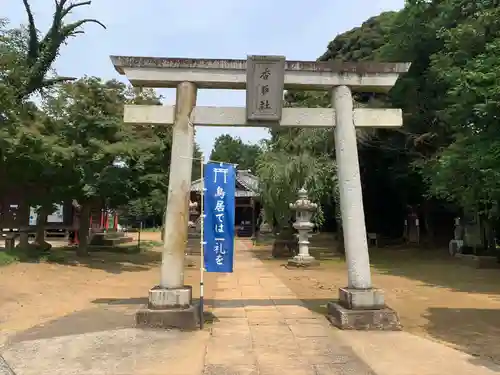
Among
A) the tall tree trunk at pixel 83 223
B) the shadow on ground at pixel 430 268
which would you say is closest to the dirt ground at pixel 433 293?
the shadow on ground at pixel 430 268

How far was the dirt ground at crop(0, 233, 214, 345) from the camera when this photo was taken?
8.38 metres

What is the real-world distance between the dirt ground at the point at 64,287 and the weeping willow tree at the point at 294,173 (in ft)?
16.3

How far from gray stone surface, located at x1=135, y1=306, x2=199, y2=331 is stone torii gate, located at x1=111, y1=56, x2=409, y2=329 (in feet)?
0.20

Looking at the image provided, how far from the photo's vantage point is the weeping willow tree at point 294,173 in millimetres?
19109

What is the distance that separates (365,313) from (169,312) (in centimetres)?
298

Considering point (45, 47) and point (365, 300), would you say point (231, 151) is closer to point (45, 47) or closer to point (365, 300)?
point (45, 47)

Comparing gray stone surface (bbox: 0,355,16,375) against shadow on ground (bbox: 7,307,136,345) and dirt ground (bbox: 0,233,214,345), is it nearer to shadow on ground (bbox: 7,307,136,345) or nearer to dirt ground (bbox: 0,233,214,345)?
shadow on ground (bbox: 7,307,136,345)

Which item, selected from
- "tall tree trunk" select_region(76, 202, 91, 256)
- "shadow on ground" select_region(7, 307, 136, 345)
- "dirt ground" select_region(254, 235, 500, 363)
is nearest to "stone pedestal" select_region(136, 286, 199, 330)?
"shadow on ground" select_region(7, 307, 136, 345)

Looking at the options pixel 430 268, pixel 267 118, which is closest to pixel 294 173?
pixel 430 268

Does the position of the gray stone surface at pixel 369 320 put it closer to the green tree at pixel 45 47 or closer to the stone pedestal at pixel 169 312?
the stone pedestal at pixel 169 312

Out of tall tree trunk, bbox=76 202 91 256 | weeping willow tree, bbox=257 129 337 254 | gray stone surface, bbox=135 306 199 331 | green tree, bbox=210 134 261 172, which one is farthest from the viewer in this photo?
green tree, bbox=210 134 261 172

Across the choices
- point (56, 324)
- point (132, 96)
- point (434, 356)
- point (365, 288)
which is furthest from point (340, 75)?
point (132, 96)

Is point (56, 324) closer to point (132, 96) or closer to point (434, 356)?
point (434, 356)

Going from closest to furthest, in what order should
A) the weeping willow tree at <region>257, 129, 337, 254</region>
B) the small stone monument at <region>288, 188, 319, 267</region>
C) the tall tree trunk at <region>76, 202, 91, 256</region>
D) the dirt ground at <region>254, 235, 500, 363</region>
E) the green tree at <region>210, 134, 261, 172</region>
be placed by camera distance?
the dirt ground at <region>254, 235, 500, 363</region>
the tall tree trunk at <region>76, 202, 91, 256</region>
the small stone monument at <region>288, 188, 319, 267</region>
the weeping willow tree at <region>257, 129, 337, 254</region>
the green tree at <region>210, 134, 261, 172</region>
